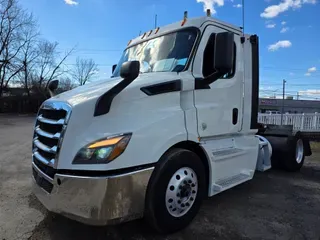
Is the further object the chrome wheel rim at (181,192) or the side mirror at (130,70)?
the chrome wheel rim at (181,192)

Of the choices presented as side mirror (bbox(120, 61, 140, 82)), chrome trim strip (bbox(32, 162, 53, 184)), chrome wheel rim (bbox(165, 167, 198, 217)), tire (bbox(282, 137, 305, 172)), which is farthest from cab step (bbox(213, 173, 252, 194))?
tire (bbox(282, 137, 305, 172))

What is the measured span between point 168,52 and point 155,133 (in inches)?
53.1

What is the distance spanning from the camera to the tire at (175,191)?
3.09m

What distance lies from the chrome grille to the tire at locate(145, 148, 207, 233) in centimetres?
106

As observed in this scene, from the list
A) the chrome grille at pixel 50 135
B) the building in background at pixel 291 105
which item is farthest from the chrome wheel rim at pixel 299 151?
the building in background at pixel 291 105

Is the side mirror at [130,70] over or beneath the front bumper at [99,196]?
over

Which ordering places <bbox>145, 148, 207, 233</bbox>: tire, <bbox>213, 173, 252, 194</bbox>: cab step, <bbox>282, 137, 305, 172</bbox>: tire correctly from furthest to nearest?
<bbox>282, 137, 305, 172</bbox>: tire → <bbox>213, 173, 252, 194</bbox>: cab step → <bbox>145, 148, 207, 233</bbox>: tire

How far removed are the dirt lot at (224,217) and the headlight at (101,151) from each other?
3.62ft

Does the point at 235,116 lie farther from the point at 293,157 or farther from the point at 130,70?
the point at 293,157

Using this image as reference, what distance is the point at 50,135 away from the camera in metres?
3.11

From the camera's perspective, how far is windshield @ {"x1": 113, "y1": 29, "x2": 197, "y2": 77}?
145 inches

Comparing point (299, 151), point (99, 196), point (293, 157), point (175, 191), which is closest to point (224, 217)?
point (175, 191)

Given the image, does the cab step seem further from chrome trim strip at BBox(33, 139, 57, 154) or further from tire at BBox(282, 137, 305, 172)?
tire at BBox(282, 137, 305, 172)

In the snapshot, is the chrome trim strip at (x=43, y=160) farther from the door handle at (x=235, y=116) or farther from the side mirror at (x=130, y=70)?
the door handle at (x=235, y=116)
